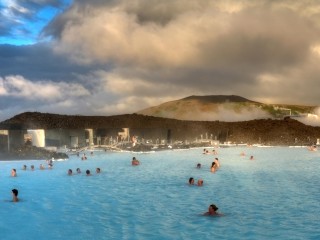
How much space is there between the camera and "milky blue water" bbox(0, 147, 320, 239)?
1353cm

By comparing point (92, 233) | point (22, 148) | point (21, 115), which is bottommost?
point (92, 233)

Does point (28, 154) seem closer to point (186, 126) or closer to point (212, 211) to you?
point (212, 211)

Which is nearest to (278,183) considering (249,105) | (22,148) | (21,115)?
(22,148)

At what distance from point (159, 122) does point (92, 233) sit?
75346mm

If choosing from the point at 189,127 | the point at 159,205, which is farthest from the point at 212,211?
the point at 189,127

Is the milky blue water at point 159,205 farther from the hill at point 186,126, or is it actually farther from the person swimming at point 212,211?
the hill at point 186,126

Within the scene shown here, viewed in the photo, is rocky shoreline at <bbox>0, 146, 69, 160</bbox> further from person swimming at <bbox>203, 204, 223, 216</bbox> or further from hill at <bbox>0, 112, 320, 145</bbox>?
hill at <bbox>0, 112, 320, 145</bbox>

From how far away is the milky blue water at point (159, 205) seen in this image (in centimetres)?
1353

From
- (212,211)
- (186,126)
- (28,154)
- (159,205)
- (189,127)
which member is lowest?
(159,205)

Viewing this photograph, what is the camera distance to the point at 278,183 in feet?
80.3

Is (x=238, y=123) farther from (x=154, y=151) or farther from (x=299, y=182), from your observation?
(x=299, y=182)

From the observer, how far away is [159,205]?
17.7 metres

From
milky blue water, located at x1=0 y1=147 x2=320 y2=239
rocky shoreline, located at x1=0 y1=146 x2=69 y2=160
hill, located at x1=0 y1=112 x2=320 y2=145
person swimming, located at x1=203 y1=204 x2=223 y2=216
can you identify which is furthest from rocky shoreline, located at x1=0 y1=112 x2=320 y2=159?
person swimming, located at x1=203 y1=204 x2=223 y2=216

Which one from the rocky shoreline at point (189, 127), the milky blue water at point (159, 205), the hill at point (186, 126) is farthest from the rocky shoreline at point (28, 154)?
the hill at point (186, 126)
